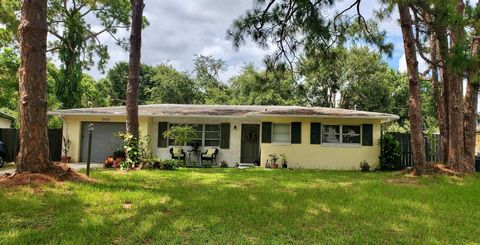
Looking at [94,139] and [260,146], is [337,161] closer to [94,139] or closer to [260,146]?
[260,146]

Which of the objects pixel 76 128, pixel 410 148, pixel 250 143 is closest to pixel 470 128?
pixel 410 148

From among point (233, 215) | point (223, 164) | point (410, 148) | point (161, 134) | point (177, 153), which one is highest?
point (161, 134)

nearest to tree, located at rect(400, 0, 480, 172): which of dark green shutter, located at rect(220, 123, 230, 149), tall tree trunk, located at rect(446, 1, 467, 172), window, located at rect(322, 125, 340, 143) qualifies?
tall tree trunk, located at rect(446, 1, 467, 172)

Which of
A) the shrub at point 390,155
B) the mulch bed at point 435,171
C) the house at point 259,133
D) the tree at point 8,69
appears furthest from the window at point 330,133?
the tree at point 8,69

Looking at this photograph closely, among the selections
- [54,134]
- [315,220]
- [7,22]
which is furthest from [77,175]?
[7,22]

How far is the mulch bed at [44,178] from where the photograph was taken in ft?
22.2

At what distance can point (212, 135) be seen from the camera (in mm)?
16891

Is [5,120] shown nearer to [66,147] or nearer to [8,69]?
[8,69]

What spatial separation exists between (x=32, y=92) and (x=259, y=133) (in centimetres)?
1087

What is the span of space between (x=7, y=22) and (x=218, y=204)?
1465cm

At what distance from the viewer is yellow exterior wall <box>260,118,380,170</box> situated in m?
15.0

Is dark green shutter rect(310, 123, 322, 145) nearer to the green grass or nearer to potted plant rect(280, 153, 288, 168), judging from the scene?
potted plant rect(280, 153, 288, 168)

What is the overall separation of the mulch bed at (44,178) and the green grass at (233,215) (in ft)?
1.02

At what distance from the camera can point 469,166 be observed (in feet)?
39.6
